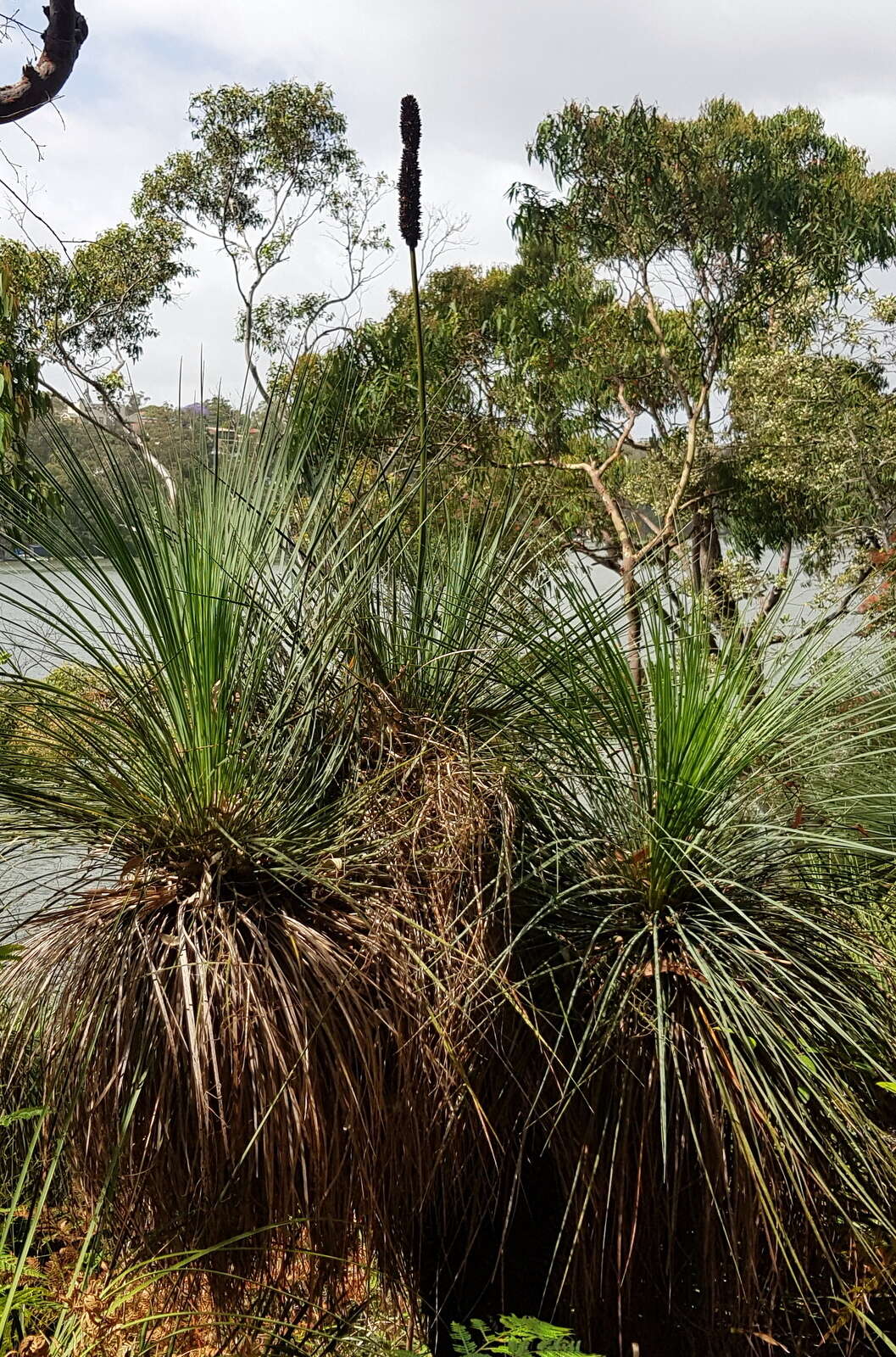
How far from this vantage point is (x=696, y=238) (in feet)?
32.1

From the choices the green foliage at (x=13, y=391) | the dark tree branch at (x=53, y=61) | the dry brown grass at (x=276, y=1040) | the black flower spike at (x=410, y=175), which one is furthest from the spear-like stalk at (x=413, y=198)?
the green foliage at (x=13, y=391)

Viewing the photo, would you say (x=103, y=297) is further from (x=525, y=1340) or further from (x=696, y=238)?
(x=525, y=1340)

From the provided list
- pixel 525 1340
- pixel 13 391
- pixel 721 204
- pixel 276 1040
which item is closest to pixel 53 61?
pixel 13 391

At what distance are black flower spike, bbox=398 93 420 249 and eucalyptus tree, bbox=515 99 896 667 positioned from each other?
23.7ft

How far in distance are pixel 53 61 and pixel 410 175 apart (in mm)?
1004

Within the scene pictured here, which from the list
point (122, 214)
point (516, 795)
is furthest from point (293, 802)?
point (122, 214)

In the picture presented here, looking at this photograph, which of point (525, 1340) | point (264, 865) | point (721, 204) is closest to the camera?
point (525, 1340)

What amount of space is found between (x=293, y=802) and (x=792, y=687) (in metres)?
0.82

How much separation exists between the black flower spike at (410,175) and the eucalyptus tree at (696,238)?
7210mm

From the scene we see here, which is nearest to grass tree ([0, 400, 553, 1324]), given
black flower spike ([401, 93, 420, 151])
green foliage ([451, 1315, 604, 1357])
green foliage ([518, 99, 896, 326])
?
green foliage ([451, 1315, 604, 1357])

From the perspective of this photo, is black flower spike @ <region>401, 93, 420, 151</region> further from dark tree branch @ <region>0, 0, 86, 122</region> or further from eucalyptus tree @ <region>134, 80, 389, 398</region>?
eucalyptus tree @ <region>134, 80, 389, 398</region>

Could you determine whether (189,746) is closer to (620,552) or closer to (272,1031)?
(272,1031)

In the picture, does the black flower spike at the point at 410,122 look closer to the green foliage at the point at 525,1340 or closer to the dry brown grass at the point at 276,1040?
the dry brown grass at the point at 276,1040

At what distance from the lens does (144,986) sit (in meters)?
1.43
